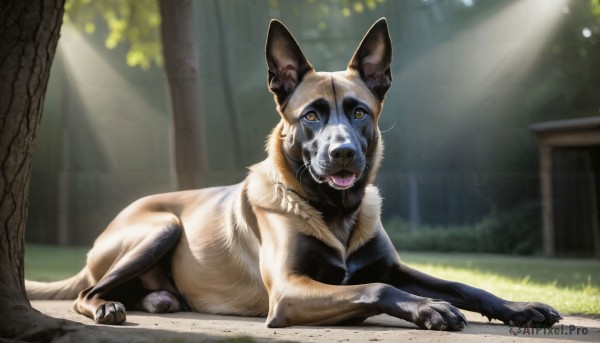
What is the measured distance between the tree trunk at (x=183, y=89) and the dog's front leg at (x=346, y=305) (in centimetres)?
357

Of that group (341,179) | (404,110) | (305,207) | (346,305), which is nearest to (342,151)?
(341,179)

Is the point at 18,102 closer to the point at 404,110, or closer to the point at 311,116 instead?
the point at 311,116

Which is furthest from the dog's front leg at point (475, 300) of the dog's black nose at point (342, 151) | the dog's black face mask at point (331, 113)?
the dog's black nose at point (342, 151)

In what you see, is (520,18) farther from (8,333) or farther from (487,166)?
(8,333)

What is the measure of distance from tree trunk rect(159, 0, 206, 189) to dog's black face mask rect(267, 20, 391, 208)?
315cm

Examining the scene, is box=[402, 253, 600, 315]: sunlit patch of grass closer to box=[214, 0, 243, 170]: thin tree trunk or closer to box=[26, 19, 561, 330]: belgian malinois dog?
box=[26, 19, 561, 330]: belgian malinois dog

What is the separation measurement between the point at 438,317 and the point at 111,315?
5.40ft

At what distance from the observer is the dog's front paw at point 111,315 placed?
357cm

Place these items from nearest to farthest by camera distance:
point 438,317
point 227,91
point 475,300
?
point 438,317
point 475,300
point 227,91

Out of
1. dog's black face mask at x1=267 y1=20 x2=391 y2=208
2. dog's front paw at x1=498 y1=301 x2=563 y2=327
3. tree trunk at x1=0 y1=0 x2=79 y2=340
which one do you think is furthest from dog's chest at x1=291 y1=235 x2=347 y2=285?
tree trunk at x1=0 y1=0 x2=79 y2=340

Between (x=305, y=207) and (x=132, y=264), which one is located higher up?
(x=305, y=207)

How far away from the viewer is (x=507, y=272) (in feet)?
20.4

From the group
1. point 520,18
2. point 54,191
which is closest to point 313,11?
point 520,18

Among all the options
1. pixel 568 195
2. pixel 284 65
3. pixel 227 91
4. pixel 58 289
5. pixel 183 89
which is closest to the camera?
pixel 284 65
